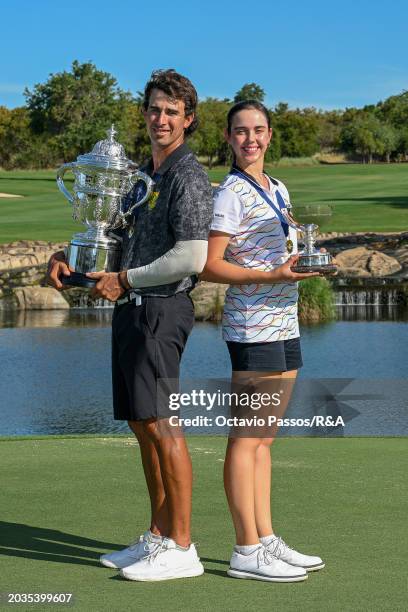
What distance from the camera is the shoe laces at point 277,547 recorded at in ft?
14.9

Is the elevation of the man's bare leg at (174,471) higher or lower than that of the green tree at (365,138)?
lower

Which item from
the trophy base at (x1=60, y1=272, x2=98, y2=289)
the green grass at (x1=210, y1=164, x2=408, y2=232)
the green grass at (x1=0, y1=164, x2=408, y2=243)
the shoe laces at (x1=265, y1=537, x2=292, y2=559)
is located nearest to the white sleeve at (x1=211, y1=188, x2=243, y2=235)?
the trophy base at (x1=60, y1=272, x2=98, y2=289)

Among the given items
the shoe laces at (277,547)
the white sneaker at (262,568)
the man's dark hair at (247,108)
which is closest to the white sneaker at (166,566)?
A: the white sneaker at (262,568)

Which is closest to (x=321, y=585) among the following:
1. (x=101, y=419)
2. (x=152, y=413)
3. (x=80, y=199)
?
(x=152, y=413)

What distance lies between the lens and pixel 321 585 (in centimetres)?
432

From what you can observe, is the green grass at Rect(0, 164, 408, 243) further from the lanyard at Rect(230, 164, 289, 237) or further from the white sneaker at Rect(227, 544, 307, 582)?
the white sneaker at Rect(227, 544, 307, 582)

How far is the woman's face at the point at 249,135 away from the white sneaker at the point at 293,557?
1.39 meters

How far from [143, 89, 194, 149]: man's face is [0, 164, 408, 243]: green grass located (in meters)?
26.0

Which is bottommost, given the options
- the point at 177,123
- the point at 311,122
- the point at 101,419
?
the point at 101,419

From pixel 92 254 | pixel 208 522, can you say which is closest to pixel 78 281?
pixel 92 254

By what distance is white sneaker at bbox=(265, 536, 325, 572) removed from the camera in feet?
14.8

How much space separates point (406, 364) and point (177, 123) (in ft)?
41.3

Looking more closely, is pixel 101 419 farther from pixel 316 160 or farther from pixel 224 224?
pixel 316 160

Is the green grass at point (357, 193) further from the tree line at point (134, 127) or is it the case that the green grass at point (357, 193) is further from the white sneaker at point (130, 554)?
the white sneaker at point (130, 554)
